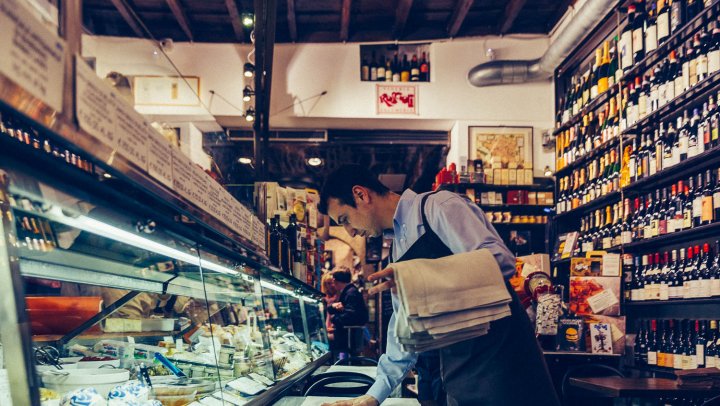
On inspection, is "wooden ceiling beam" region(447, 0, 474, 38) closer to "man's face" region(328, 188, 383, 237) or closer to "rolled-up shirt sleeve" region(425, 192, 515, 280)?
"man's face" region(328, 188, 383, 237)

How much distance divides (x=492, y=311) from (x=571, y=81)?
6321 millimetres

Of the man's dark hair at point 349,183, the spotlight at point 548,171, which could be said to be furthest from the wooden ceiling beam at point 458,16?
the man's dark hair at point 349,183

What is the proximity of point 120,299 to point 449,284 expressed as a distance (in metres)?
1.36

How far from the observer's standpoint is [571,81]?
744 centimetres

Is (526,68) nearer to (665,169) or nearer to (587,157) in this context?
(587,157)

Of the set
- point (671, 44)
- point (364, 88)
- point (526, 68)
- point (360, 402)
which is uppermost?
point (526, 68)

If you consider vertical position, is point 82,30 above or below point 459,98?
below

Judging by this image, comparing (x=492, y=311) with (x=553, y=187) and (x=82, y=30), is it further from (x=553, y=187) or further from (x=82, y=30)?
(x=553, y=187)

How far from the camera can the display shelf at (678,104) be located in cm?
409

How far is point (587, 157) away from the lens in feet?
20.9

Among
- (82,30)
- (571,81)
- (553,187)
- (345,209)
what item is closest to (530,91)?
(571,81)

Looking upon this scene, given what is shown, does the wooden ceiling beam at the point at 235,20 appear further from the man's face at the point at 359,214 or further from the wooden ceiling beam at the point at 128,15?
the wooden ceiling beam at the point at 128,15

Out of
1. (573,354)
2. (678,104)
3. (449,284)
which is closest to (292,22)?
(678,104)

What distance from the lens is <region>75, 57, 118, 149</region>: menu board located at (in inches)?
38.2
